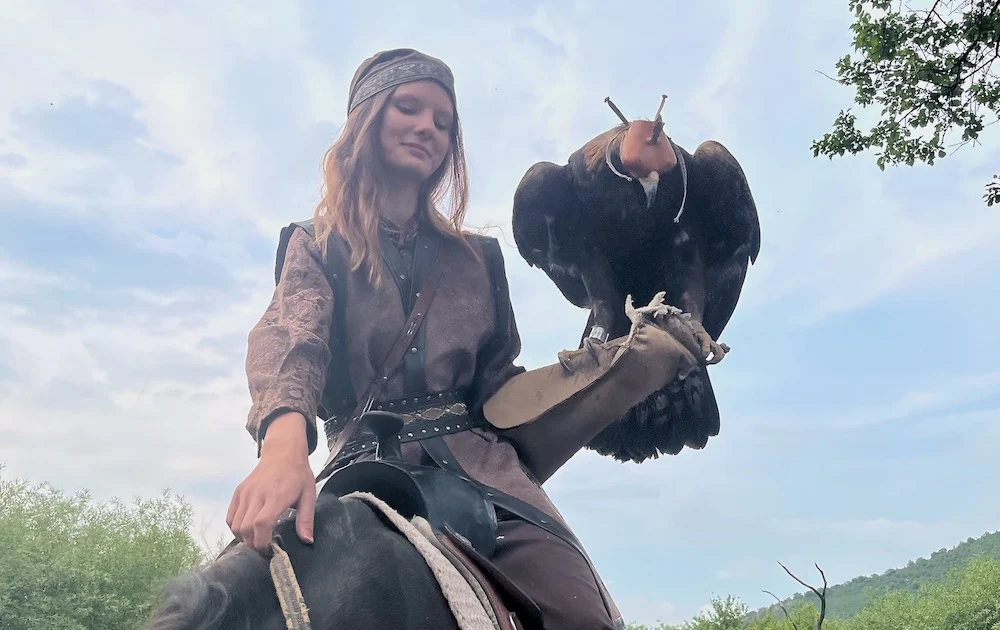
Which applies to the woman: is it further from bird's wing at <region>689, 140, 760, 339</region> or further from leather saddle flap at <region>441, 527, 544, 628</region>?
bird's wing at <region>689, 140, 760, 339</region>

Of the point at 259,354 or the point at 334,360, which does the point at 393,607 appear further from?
the point at 334,360

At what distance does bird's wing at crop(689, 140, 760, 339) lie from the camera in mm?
2799

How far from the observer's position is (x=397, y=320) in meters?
1.99

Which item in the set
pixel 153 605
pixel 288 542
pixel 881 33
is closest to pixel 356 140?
pixel 288 542

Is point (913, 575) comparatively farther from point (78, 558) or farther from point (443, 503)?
point (443, 503)

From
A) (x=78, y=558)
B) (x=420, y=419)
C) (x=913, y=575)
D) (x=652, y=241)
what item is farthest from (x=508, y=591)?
(x=913, y=575)

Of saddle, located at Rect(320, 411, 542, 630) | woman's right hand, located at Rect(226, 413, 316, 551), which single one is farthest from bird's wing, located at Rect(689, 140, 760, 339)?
woman's right hand, located at Rect(226, 413, 316, 551)

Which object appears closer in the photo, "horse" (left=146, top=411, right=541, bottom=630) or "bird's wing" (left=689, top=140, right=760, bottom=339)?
"horse" (left=146, top=411, right=541, bottom=630)

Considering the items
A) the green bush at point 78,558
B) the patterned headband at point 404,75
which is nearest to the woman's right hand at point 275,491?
the patterned headband at point 404,75

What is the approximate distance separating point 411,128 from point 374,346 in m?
0.60

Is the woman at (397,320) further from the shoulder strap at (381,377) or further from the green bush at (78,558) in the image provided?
the green bush at (78,558)

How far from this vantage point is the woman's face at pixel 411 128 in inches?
84.7

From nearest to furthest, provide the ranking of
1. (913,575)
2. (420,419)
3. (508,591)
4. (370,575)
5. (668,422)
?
(370,575) < (508,591) < (420,419) < (668,422) < (913,575)

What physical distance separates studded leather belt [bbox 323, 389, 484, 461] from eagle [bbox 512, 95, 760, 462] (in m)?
0.93
